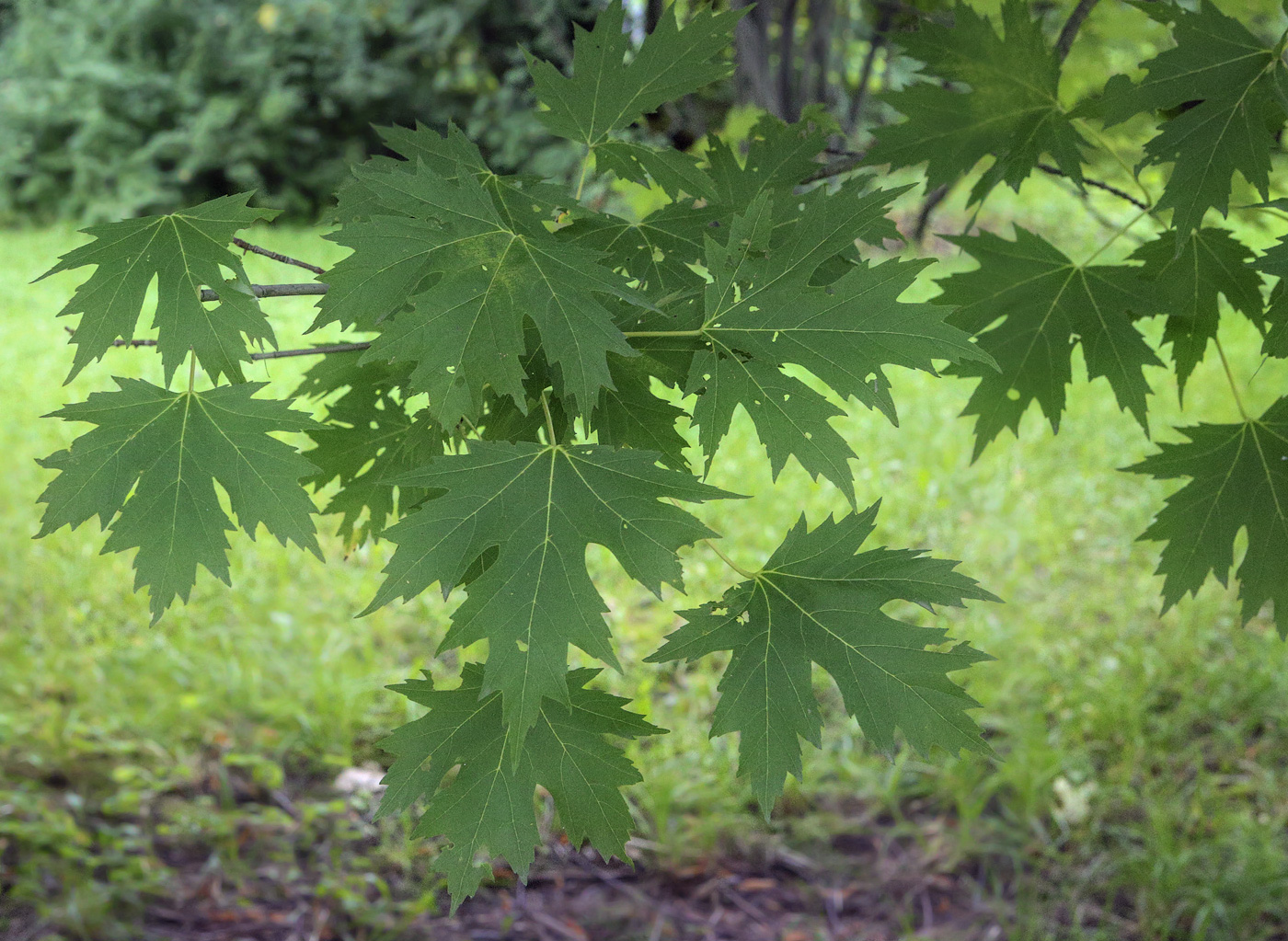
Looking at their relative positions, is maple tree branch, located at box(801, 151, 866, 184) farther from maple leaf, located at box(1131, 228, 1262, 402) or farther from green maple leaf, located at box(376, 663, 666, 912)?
green maple leaf, located at box(376, 663, 666, 912)

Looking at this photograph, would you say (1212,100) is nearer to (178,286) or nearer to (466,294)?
(466,294)

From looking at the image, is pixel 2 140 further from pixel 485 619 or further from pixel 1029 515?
→ pixel 485 619

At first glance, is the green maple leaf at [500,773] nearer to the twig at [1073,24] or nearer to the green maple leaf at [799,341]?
the green maple leaf at [799,341]

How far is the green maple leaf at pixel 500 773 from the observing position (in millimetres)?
891

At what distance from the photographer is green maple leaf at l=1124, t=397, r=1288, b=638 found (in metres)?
1.11

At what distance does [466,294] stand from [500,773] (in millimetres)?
401

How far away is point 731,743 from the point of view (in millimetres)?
2787

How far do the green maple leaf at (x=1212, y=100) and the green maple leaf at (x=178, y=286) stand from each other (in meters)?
0.78

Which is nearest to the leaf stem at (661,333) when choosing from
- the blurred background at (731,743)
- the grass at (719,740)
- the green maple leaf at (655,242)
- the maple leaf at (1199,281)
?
the green maple leaf at (655,242)

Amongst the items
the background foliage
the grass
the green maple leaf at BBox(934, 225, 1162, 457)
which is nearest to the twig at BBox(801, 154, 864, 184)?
the green maple leaf at BBox(934, 225, 1162, 457)

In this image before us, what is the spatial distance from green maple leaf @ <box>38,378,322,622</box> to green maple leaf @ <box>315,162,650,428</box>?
0.42ft

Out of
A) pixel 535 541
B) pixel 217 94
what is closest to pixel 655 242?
pixel 535 541

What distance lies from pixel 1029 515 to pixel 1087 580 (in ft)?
1.10

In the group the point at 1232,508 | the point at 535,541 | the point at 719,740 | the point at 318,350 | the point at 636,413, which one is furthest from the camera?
the point at 719,740
